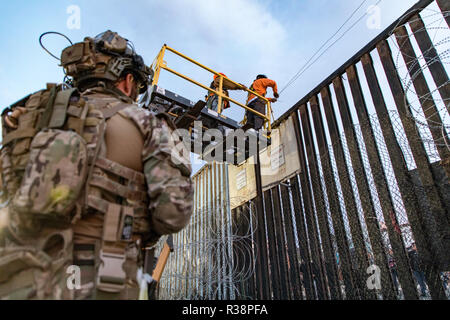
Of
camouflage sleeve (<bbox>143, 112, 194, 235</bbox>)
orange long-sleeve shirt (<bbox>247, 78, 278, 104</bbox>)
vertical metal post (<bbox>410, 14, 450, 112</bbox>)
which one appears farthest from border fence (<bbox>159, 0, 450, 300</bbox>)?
camouflage sleeve (<bbox>143, 112, 194, 235</bbox>)

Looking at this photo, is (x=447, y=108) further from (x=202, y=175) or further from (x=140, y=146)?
(x=202, y=175)

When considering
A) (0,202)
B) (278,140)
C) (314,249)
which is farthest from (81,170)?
(278,140)

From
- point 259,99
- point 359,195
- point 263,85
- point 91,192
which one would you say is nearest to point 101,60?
point 91,192

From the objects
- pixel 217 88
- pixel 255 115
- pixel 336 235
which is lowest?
A: pixel 336 235

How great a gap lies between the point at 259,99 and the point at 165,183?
20.0 ft

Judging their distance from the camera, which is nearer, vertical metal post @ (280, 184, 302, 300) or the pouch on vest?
the pouch on vest

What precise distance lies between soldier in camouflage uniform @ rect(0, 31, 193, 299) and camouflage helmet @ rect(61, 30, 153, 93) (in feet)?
0.64

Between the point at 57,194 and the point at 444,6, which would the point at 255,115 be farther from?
the point at 57,194

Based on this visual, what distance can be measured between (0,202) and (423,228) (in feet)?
15.2

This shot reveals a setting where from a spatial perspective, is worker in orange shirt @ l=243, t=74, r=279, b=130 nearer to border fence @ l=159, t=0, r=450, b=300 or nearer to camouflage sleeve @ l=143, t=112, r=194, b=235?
border fence @ l=159, t=0, r=450, b=300

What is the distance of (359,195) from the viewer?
4.64m

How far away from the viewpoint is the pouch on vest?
4.46 ft

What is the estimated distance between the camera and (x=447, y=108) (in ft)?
12.1

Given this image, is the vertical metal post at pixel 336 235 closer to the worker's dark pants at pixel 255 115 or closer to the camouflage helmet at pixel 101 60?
the worker's dark pants at pixel 255 115
